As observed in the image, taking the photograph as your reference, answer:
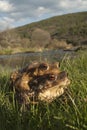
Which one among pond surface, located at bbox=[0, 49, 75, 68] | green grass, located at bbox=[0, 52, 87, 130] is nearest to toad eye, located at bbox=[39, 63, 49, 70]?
green grass, located at bbox=[0, 52, 87, 130]

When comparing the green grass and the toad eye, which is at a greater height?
the toad eye

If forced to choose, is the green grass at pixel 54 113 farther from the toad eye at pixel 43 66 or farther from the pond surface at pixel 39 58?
the pond surface at pixel 39 58

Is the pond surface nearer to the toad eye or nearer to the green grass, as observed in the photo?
the toad eye

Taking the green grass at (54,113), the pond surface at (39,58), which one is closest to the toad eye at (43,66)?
the green grass at (54,113)

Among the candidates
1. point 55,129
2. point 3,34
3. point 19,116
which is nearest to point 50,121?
point 55,129

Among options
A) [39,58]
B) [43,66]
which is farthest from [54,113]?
[39,58]

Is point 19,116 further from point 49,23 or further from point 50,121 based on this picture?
point 49,23

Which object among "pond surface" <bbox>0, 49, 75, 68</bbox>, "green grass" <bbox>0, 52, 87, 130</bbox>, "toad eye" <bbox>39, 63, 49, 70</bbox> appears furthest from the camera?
"pond surface" <bbox>0, 49, 75, 68</bbox>

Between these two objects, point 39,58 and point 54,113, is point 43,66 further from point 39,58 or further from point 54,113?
point 39,58
